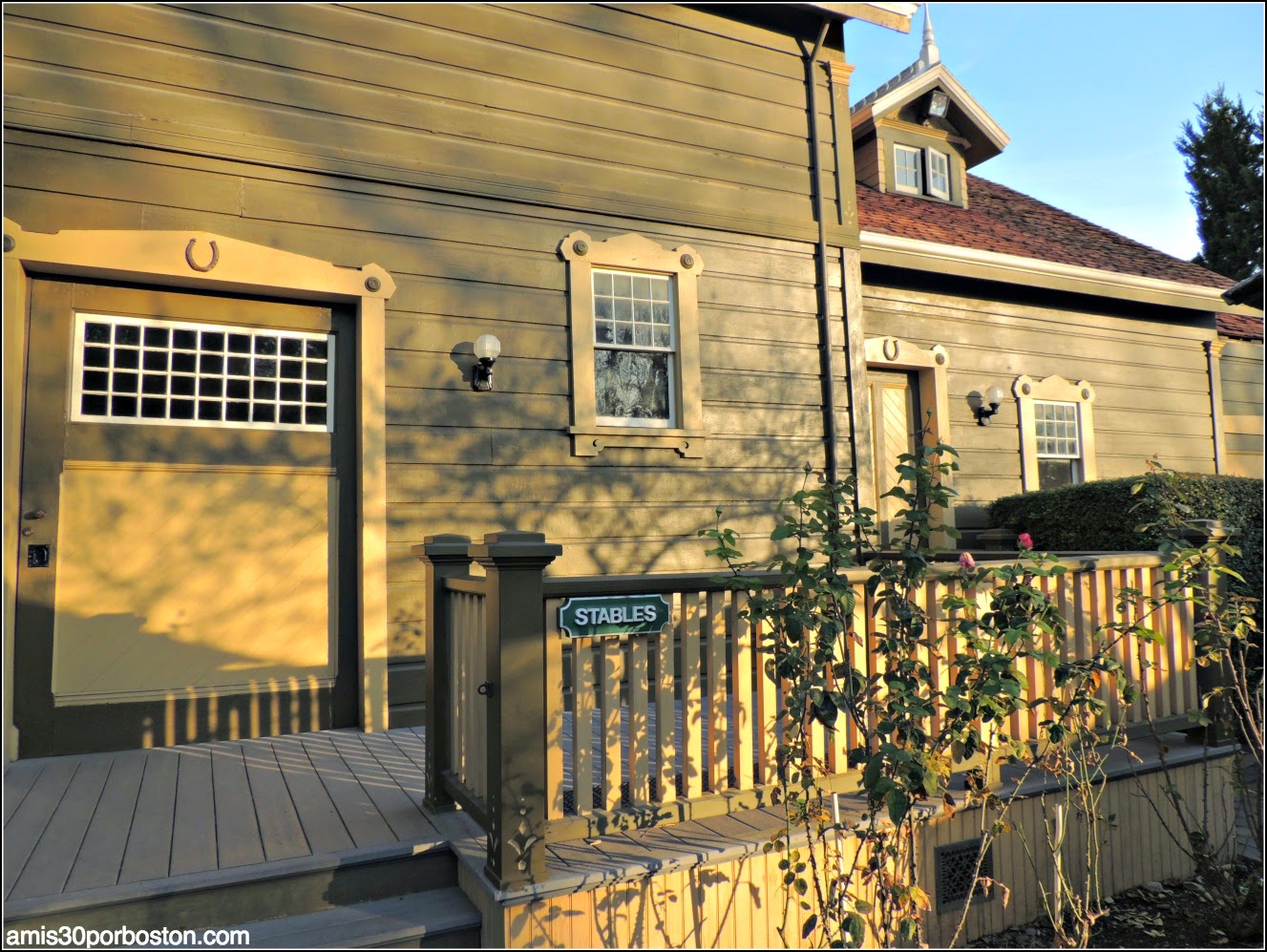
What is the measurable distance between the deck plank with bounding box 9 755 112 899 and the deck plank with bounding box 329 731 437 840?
39.4 inches

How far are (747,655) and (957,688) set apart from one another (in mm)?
742

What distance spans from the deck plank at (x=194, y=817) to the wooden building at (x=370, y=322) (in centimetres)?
55

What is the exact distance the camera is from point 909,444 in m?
7.68

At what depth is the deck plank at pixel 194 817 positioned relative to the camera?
274 cm

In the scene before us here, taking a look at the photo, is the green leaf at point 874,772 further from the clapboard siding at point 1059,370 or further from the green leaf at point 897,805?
the clapboard siding at point 1059,370

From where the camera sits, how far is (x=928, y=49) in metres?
9.45

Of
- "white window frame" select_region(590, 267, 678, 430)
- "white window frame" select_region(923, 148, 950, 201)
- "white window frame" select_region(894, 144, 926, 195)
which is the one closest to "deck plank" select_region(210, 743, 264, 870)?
"white window frame" select_region(590, 267, 678, 430)

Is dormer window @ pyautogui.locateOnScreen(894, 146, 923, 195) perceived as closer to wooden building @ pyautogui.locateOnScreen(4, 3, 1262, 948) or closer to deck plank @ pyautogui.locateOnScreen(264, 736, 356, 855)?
wooden building @ pyautogui.locateOnScreen(4, 3, 1262, 948)

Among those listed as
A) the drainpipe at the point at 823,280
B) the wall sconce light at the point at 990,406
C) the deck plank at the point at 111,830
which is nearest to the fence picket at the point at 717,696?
the deck plank at the point at 111,830

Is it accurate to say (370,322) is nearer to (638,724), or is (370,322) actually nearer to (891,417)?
(638,724)

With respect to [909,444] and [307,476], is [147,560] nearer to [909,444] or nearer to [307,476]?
[307,476]

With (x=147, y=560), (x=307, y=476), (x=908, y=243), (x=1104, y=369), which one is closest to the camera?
(x=147, y=560)

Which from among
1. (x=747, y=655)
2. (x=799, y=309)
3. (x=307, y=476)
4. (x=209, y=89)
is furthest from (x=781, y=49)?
(x=747, y=655)

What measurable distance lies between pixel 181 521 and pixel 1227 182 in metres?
22.0
